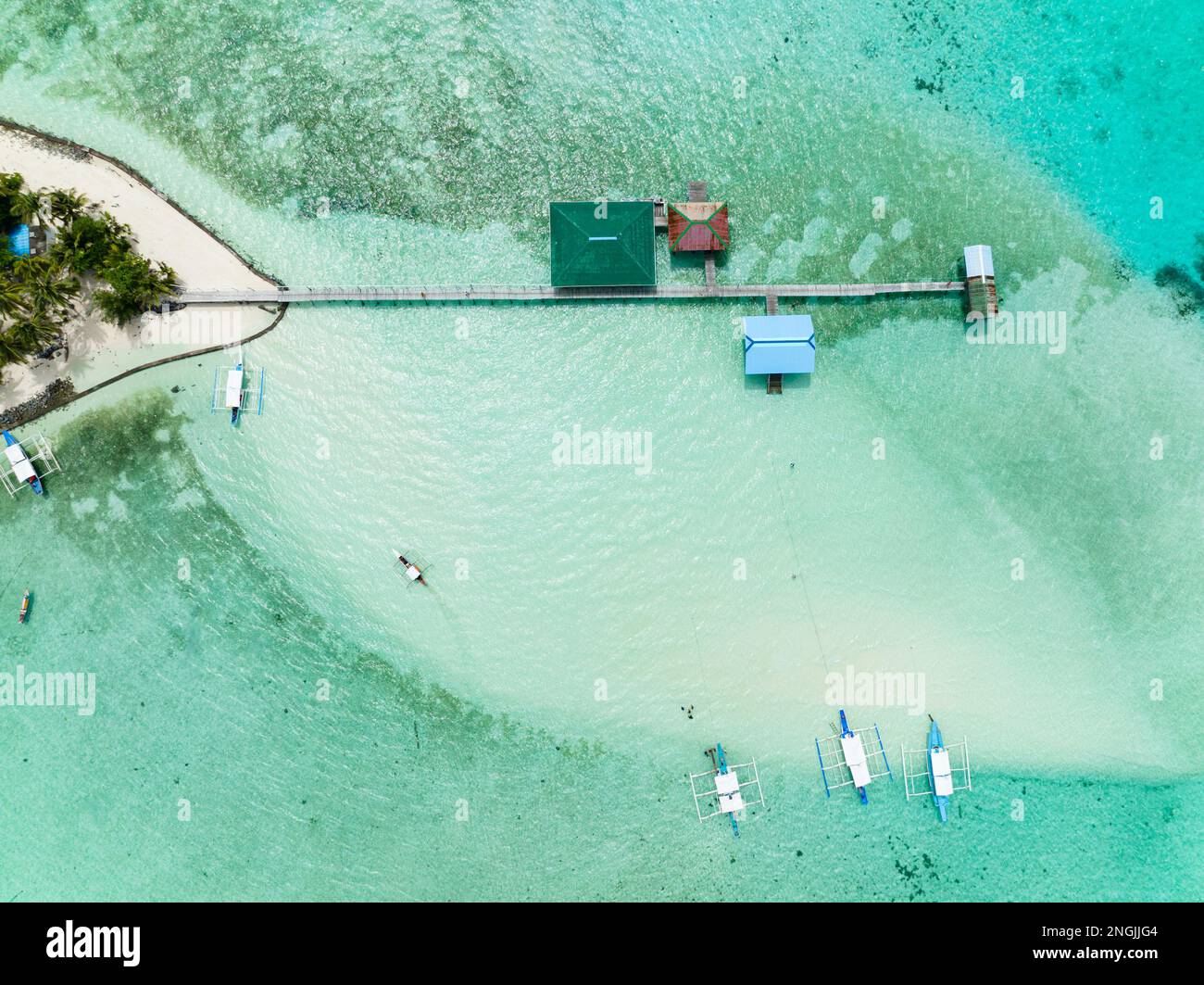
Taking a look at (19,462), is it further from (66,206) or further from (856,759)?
(856,759)

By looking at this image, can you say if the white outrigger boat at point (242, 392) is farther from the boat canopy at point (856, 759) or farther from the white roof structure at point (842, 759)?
the boat canopy at point (856, 759)

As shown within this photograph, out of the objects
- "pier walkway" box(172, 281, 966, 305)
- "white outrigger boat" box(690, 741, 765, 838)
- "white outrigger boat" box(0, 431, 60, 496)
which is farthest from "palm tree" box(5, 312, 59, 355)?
"white outrigger boat" box(690, 741, 765, 838)

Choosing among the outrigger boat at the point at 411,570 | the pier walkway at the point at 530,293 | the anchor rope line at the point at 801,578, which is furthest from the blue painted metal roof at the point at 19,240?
the anchor rope line at the point at 801,578

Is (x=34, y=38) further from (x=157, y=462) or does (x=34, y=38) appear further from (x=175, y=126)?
(x=157, y=462)

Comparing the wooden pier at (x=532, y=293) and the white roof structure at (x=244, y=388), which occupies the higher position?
the wooden pier at (x=532, y=293)

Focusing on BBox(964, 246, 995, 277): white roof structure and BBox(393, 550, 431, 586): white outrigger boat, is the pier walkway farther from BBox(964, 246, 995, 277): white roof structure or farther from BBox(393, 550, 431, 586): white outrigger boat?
BBox(393, 550, 431, 586): white outrigger boat

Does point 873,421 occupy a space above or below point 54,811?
above
